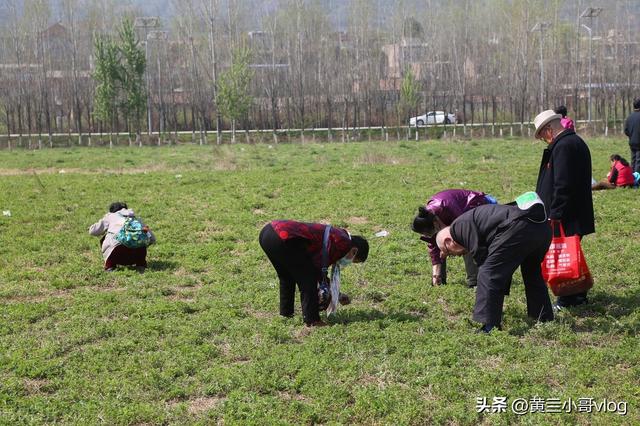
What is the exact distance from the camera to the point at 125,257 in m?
9.09

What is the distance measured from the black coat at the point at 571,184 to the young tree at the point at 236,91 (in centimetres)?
3462

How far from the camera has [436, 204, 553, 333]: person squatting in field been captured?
20.2 feet

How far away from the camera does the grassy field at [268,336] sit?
16.4 ft

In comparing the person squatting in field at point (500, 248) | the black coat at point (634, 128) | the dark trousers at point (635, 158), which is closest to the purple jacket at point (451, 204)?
the person squatting in field at point (500, 248)

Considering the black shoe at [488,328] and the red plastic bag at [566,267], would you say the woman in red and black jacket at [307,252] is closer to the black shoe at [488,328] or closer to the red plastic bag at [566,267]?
the black shoe at [488,328]

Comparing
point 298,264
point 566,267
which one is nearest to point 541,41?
point 566,267

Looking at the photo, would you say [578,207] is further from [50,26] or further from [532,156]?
[50,26]

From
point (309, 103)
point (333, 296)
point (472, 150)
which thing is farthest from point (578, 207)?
point (309, 103)

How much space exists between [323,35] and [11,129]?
2364cm

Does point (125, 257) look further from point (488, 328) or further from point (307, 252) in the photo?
point (488, 328)

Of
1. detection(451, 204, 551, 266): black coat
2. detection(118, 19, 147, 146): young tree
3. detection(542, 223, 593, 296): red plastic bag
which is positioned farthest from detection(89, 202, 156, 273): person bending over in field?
detection(118, 19, 147, 146): young tree

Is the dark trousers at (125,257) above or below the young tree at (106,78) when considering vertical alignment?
below

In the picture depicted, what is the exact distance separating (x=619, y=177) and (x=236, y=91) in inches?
1224

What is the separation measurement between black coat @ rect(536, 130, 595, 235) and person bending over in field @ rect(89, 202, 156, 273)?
5.06m
